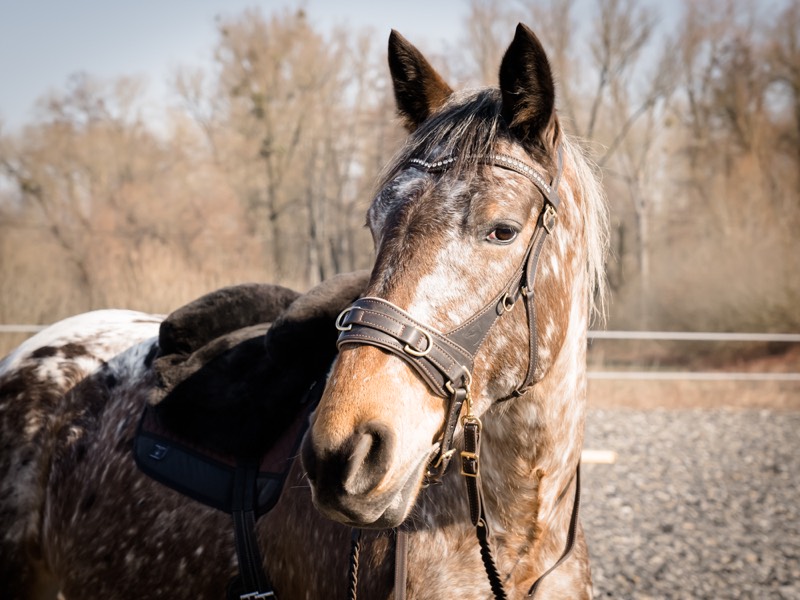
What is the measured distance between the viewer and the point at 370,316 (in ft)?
4.59

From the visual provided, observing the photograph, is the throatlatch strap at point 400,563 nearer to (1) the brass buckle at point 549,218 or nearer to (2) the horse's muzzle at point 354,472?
(2) the horse's muzzle at point 354,472

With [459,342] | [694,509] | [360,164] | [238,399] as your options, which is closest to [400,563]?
[459,342]

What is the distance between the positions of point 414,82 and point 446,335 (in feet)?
3.11

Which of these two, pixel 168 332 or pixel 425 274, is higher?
pixel 425 274

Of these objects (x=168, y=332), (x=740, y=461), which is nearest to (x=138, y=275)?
(x=168, y=332)

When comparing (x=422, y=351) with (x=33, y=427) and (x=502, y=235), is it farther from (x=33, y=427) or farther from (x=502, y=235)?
(x=33, y=427)

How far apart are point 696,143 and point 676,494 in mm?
18873

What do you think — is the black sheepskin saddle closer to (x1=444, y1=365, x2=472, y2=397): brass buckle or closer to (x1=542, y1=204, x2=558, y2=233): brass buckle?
(x1=444, y1=365, x2=472, y2=397): brass buckle

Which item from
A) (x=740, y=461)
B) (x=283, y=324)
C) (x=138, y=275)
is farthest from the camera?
(x=138, y=275)

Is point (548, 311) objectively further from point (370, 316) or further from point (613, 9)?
point (613, 9)

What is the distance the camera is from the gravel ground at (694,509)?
14.5ft

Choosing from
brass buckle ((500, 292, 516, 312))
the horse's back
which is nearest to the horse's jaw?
brass buckle ((500, 292, 516, 312))

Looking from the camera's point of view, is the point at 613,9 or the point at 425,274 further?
the point at 613,9

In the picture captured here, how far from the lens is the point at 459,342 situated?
1.47 metres
